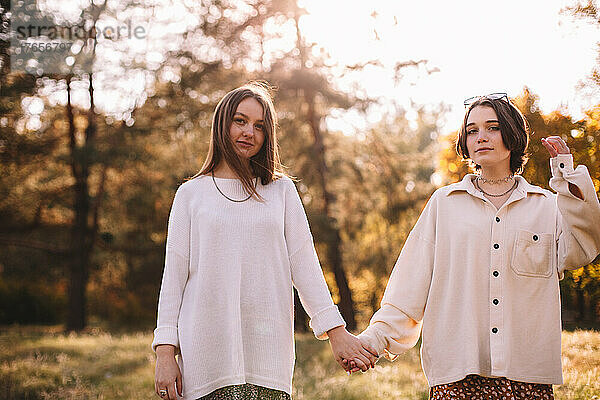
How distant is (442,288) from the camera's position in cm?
303

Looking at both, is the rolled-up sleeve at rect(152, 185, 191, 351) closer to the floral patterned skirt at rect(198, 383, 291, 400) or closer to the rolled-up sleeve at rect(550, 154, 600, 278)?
the floral patterned skirt at rect(198, 383, 291, 400)

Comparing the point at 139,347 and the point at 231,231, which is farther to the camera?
the point at 139,347

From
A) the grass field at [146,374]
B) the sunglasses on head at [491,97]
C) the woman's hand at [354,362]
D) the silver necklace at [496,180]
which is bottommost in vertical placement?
the grass field at [146,374]

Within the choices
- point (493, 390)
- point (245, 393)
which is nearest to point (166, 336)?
point (245, 393)

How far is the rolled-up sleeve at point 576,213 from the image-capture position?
2744 mm

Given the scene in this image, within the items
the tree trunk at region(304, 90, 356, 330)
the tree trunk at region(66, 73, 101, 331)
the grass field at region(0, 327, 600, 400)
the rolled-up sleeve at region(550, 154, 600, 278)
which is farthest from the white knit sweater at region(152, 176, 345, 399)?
the tree trunk at region(66, 73, 101, 331)

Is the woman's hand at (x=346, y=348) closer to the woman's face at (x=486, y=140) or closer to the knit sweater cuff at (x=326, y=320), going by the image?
the knit sweater cuff at (x=326, y=320)

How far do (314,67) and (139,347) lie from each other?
6.09 metres

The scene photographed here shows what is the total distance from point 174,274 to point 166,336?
0.90 ft

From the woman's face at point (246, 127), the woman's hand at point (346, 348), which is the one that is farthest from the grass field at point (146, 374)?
the woman's face at point (246, 127)

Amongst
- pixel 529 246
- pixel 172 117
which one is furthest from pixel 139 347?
pixel 529 246

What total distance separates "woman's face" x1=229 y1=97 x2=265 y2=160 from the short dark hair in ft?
3.39

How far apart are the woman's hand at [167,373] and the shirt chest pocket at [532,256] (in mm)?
1579

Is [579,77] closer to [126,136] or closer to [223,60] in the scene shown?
[223,60]
